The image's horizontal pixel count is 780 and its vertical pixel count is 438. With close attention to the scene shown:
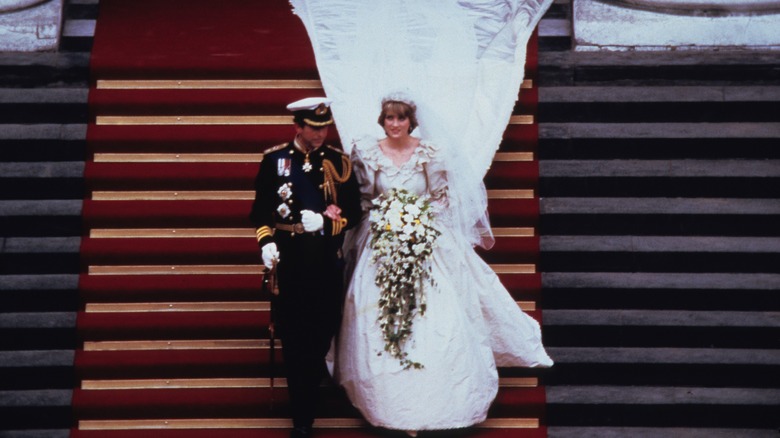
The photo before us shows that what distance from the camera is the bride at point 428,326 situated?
6.50 metres

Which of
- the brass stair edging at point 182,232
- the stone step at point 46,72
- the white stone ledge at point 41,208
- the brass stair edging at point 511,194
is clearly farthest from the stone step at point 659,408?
the stone step at point 46,72

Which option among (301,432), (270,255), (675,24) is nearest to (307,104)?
(270,255)

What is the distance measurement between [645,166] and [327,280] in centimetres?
242

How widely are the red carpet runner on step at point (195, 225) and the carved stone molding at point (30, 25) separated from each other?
0.32 metres

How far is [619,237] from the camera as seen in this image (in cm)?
764

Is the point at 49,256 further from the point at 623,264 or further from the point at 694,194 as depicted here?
the point at 694,194

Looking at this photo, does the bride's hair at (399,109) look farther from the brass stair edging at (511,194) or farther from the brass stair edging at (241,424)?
the brass stair edging at (241,424)

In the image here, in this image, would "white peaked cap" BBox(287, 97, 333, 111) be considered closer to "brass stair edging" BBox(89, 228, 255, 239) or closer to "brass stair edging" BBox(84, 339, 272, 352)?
"brass stair edging" BBox(89, 228, 255, 239)

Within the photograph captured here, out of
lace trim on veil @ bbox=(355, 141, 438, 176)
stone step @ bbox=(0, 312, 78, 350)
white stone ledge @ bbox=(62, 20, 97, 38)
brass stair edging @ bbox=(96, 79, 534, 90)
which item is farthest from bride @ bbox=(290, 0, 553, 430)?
stone step @ bbox=(0, 312, 78, 350)

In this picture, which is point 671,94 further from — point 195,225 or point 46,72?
point 46,72

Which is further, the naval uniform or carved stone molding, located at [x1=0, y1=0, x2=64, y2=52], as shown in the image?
carved stone molding, located at [x1=0, y1=0, x2=64, y2=52]

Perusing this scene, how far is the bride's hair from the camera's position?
674 cm

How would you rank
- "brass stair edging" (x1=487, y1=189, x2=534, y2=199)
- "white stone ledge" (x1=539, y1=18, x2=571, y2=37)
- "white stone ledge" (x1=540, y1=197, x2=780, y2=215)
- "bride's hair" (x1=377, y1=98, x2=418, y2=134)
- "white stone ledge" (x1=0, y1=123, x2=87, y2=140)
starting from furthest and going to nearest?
"white stone ledge" (x1=539, y1=18, x2=571, y2=37)
"white stone ledge" (x1=0, y1=123, x2=87, y2=140)
"brass stair edging" (x1=487, y1=189, x2=534, y2=199)
"white stone ledge" (x1=540, y1=197, x2=780, y2=215)
"bride's hair" (x1=377, y1=98, x2=418, y2=134)

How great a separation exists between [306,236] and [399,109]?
896 millimetres
